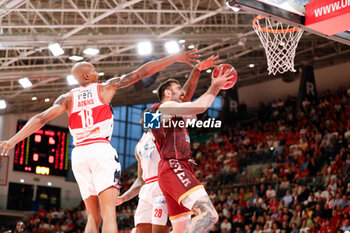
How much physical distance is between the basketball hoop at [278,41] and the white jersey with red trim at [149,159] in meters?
3.28

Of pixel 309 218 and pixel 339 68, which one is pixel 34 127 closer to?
pixel 309 218

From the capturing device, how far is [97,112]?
5359 mm

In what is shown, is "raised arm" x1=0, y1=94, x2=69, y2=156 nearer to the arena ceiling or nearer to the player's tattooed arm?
the player's tattooed arm

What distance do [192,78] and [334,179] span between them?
1038cm

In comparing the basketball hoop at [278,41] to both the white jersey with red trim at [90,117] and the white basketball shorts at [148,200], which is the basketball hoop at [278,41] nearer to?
the white basketball shorts at [148,200]

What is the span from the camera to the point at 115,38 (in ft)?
56.9

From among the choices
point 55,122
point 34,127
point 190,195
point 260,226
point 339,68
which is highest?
point 339,68

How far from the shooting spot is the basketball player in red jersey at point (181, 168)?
485 centimetres

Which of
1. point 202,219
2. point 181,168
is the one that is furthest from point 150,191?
point 202,219

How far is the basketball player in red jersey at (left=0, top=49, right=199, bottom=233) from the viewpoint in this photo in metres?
5.13

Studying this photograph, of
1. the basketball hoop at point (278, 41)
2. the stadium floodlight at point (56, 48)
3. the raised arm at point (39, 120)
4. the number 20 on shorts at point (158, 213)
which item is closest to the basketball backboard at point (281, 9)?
the basketball hoop at point (278, 41)

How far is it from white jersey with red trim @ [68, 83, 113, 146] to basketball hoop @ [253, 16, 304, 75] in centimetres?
417

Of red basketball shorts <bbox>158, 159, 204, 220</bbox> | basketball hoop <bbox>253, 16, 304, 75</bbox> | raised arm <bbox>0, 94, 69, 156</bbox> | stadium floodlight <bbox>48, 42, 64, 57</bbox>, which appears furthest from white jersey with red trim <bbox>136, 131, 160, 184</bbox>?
stadium floodlight <bbox>48, 42, 64, 57</bbox>

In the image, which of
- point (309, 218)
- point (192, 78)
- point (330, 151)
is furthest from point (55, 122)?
point (192, 78)
